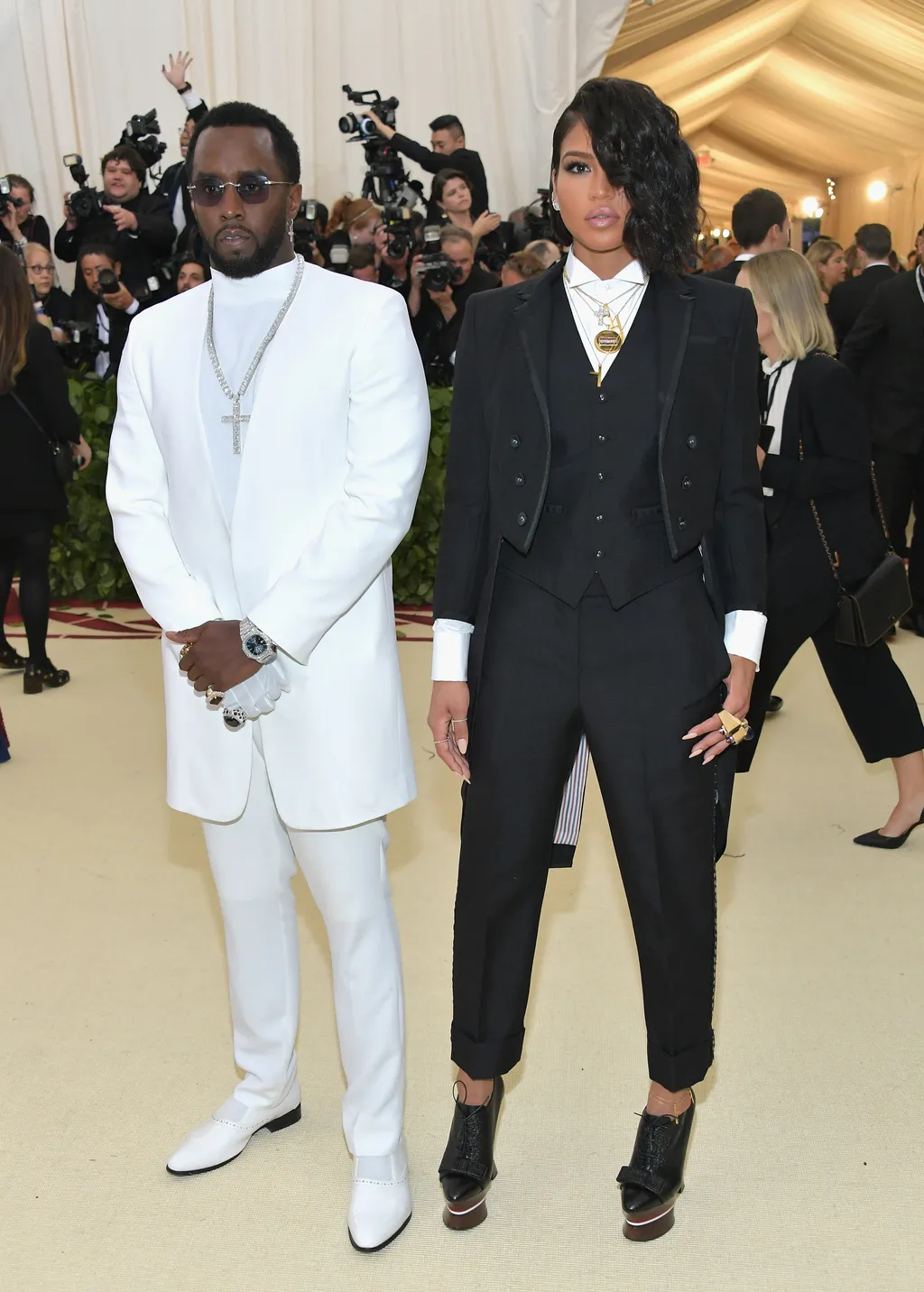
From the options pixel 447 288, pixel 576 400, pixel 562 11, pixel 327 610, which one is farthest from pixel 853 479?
pixel 562 11

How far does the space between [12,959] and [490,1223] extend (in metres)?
1.34

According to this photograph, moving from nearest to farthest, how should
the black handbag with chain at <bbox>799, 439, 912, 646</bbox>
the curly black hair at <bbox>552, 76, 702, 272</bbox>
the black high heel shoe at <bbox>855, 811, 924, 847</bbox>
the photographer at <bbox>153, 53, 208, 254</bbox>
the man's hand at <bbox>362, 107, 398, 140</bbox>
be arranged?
the curly black hair at <bbox>552, 76, 702, 272</bbox> → the black handbag with chain at <bbox>799, 439, 912, 646</bbox> → the black high heel shoe at <bbox>855, 811, 924, 847</bbox> → the photographer at <bbox>153, 53, 208, 254</bbox> → the man's hand at <bbox>362, 107, 398, 140</bbox>

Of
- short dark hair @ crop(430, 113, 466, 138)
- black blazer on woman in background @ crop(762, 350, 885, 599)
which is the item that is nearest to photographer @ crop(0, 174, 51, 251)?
short dark hair @ crop(430, 113, 466, 138)

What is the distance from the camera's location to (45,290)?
6750 millimetres

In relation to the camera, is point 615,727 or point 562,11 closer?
point 615,727

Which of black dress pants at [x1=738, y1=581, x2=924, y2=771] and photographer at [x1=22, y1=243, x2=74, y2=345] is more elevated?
photographer at [x1=22, y1=243, x2=74, y2=345]

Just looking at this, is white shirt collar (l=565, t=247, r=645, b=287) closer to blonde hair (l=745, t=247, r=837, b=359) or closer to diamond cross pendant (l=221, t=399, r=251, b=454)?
diamond cross pendant (l=221, t=399, r=251, b=454)

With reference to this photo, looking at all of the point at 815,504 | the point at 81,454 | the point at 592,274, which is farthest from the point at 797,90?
the point at 592,274

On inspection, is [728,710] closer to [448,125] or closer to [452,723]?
[452,723]

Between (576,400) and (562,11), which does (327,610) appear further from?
(562,11)

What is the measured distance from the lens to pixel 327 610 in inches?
71.9

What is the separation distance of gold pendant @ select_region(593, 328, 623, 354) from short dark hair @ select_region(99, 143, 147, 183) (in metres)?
5.35

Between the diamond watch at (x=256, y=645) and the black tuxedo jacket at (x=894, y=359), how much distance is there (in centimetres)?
436

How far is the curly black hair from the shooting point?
1742mm
